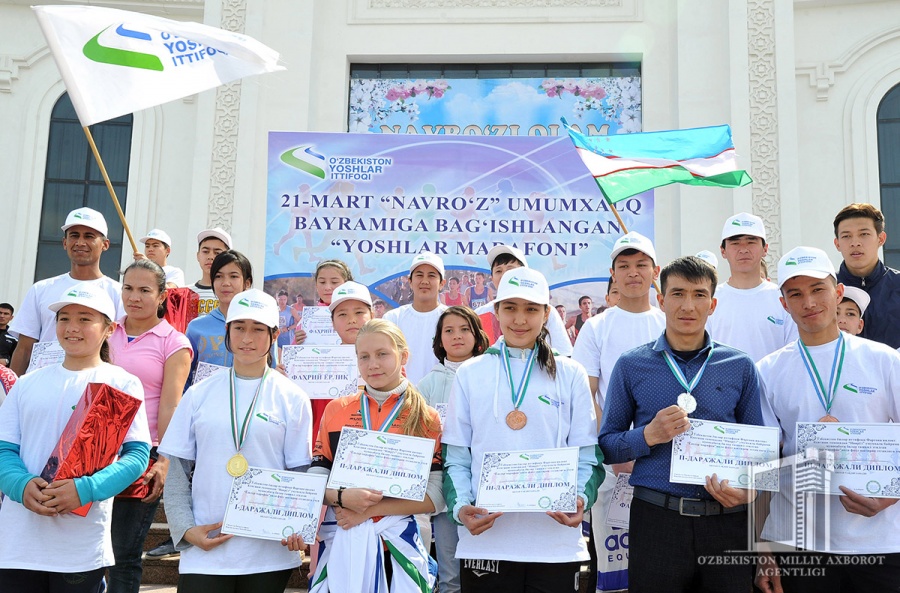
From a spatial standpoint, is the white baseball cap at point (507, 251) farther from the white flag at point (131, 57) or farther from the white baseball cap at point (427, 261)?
the white flag at point (131, 57)

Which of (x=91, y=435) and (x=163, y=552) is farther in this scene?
(x=163, y=552)

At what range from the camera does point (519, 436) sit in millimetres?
3486

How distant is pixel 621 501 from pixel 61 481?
2.53 m

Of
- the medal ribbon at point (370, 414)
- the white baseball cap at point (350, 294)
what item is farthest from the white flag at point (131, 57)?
the medal ribbon at point (370, 414)

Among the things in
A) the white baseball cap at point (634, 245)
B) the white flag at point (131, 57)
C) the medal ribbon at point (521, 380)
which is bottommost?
the medal ribbon at point (521, 380)

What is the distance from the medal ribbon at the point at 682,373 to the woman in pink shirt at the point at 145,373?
2.45 metres

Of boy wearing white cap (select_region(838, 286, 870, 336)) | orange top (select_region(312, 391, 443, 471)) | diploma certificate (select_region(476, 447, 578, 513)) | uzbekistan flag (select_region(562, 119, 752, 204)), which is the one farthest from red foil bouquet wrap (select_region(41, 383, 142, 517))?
uzbekistan flag (select_region(562, 119, 752, 204))

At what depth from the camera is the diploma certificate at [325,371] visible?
4699mm

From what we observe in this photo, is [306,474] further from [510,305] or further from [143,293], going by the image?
[143,293]

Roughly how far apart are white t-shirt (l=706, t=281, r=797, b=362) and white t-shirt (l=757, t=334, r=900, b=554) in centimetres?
89

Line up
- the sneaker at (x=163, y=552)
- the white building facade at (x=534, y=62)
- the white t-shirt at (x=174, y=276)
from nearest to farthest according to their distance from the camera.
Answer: the sneaker at (x=163, y=552) → the white t-shirt at (x=174, y=276) → the white building facade at (x=534, y=62)

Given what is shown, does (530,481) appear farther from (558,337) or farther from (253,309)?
(558,337)

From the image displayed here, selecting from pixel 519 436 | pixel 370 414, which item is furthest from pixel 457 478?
pixel 370 414

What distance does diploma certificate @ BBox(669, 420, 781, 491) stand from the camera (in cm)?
316
